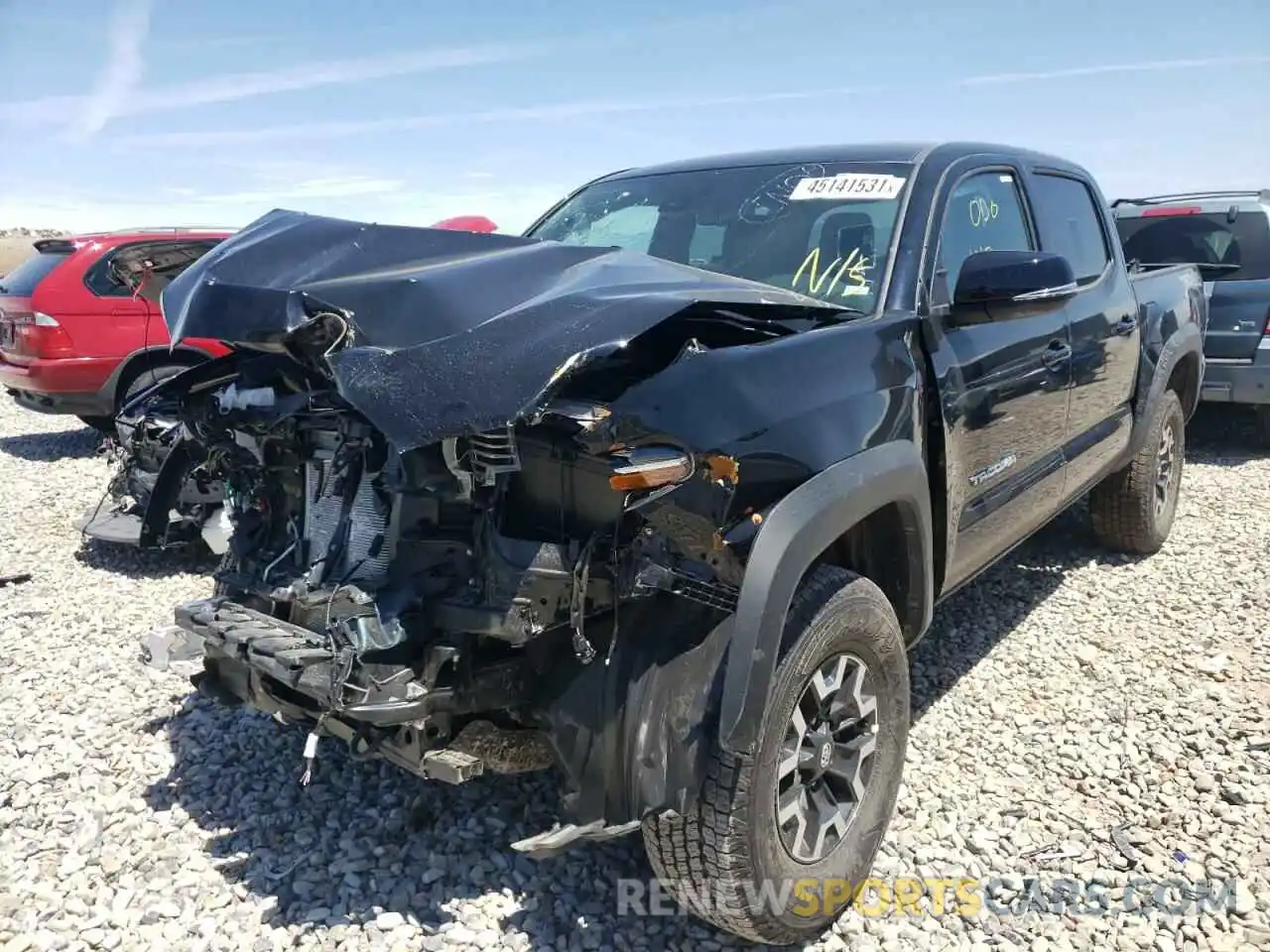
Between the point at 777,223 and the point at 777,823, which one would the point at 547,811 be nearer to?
the point at 777,823

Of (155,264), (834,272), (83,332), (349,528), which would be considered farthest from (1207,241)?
(83,332)

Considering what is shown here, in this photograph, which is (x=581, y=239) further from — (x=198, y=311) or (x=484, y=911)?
(x=484, y=911)

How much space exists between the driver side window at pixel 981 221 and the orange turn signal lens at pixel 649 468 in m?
1.43

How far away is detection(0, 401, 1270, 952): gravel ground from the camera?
8.14ft

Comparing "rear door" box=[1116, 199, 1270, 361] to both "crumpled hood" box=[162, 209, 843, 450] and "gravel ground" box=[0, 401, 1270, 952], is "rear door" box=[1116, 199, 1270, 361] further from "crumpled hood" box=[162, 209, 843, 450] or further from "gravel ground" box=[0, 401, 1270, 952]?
"crumpled hood" box=[162, 209, 843, 450]

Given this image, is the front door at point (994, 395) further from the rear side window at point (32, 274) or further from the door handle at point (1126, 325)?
the rear side window at point (32, 274)

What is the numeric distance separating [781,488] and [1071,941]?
143cm

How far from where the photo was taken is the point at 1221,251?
7.67 metres

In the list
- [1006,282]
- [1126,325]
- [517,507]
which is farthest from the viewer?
[1126,325]

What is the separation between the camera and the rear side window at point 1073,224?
397cm

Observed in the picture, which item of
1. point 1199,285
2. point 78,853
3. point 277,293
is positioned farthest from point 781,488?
point 1199,285

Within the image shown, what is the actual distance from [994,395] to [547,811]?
1962mm

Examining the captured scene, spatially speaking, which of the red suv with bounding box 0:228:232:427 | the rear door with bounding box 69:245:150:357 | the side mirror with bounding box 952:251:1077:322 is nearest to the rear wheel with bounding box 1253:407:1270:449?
the side mirror with bounding box 952:251:1077:322

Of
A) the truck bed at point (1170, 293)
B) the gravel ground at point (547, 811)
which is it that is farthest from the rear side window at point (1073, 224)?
the gravel ground at point (547, 811)
